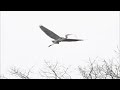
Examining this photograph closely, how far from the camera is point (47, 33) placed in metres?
6.32
